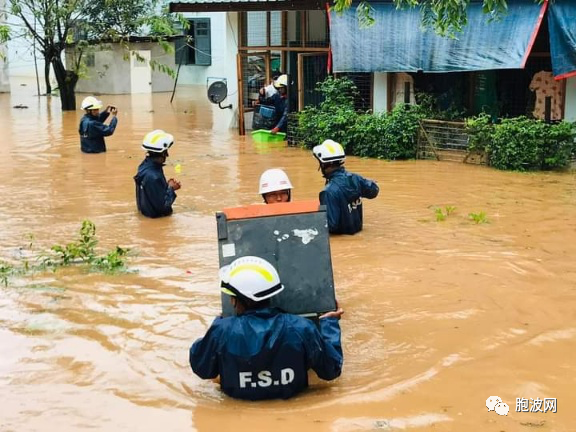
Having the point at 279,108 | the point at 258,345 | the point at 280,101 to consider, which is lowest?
the point at 258,345

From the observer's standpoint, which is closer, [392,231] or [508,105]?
[392,231]

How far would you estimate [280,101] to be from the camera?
18297 mm

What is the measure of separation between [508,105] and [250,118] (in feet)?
23.7

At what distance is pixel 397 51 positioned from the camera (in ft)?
50.9

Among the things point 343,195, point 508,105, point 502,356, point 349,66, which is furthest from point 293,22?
point 502,356

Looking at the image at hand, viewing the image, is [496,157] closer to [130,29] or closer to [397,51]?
[397,51]

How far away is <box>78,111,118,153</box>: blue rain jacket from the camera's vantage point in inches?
598

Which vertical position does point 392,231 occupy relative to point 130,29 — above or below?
below

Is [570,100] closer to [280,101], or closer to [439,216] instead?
[439,216]

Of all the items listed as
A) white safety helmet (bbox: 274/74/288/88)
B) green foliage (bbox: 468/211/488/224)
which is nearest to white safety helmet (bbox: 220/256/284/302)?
green foliage (bbox: 468/211/488/224)

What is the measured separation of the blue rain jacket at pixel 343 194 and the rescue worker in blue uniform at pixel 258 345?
148 inches

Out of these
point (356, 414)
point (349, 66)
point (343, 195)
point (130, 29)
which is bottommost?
point (356, 414)

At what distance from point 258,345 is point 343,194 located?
4.17m

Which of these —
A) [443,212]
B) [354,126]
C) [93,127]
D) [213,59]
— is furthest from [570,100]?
[213,59]
